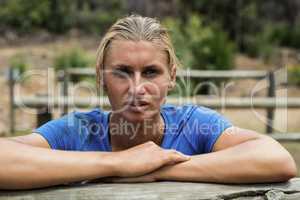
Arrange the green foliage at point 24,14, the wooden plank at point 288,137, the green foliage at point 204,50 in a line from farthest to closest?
the green foliage at point 24,14 < the green foliage at point 204,50 < the wooden plank at point 288,137

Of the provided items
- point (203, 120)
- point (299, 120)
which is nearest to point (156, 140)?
point (203, 120)

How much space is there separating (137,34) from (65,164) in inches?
15.5

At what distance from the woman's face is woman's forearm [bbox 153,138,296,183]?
0.22m

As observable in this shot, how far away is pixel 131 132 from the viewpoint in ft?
4.73

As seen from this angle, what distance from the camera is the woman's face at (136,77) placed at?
52.6 inches

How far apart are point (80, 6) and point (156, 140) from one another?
1671cm

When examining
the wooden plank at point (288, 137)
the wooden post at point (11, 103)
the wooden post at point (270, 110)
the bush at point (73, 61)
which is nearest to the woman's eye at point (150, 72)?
the wooden plank at point (288, 137)

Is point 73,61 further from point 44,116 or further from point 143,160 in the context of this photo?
point 143,160

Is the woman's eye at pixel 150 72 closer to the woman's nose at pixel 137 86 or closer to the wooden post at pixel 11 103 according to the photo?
the woman's nose at pixel 137 86

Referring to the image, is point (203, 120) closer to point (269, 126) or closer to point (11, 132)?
point (269, 126)

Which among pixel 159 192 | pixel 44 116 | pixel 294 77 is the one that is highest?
pixel 159 192

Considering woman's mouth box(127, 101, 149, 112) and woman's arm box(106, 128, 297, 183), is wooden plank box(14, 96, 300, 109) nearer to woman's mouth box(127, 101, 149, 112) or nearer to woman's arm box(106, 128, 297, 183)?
woman's mouth box(127, 101, 149, 112)

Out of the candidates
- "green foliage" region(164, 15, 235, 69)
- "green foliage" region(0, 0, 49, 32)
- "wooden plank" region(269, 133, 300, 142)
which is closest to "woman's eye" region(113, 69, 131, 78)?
"wooden plank" region(269, 133, 300, 142)

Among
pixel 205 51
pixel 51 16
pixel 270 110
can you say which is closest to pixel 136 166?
pixel 270 110
